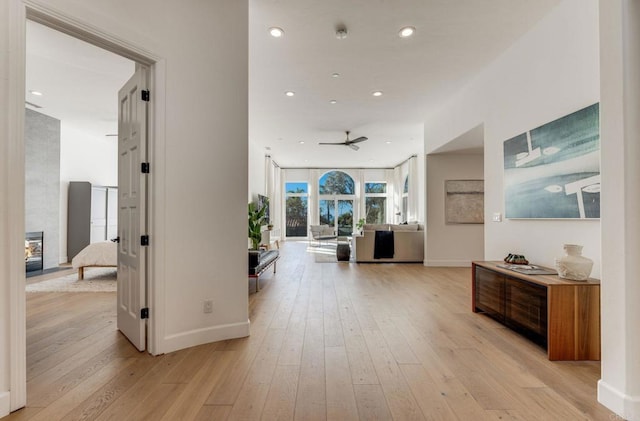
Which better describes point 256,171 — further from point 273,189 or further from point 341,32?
point 341,32

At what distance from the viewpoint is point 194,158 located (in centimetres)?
252

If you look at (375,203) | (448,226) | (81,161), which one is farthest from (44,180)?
(375,203)

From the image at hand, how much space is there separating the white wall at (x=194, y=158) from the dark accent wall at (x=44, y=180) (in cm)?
531

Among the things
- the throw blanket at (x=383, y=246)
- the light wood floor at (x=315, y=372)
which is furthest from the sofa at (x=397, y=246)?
the light wood floor at (x=315, y=372)

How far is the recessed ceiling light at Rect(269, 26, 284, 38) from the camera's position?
324 cm

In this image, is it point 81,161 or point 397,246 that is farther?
point 81,161

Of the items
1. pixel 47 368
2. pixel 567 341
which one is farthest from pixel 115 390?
pixel 567 341

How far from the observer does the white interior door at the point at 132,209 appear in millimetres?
2383

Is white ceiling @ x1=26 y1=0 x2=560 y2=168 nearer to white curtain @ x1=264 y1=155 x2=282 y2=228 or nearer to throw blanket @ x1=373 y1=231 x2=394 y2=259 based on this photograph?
throw blanket @ x1=373 y1=231 x2=394 y2=259

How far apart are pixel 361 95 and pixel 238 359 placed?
14.3ft

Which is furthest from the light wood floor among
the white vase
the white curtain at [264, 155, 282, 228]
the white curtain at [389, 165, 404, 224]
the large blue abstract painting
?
the white curtain at [389, 165, 404, 224]

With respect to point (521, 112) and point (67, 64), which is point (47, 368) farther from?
point (521, 112)

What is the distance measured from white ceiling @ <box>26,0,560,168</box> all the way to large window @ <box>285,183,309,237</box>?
20.1ft

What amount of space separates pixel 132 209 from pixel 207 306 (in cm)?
104
